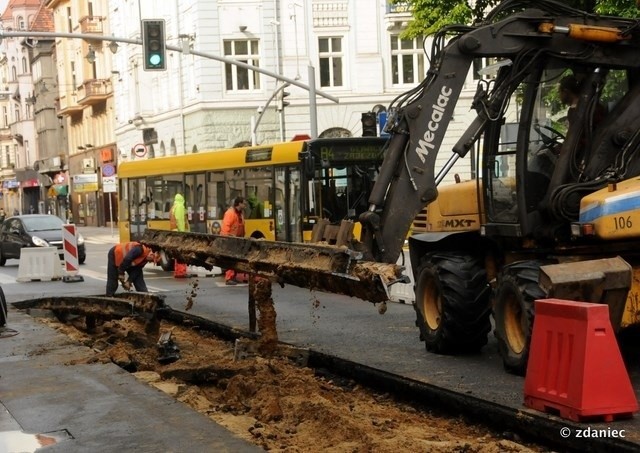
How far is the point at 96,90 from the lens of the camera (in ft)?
234

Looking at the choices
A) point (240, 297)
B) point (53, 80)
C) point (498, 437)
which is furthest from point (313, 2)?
point (53, 80)

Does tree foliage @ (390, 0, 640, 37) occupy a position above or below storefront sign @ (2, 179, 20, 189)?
above

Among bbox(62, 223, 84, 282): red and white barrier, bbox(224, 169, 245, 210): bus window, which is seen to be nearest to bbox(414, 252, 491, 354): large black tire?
bbox(224, 169, 245, 210): bus window

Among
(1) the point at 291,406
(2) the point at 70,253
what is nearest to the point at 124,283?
(2) the point at 70,253

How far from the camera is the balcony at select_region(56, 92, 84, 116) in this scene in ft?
259

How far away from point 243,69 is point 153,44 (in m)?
22.0

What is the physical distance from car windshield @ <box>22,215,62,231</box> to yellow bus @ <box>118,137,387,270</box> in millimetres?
4410

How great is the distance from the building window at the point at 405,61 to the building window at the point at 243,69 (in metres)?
5.98

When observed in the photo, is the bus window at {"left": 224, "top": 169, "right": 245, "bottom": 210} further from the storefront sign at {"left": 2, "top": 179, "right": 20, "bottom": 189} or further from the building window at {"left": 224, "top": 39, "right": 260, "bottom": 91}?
the storefront sign at {"left": 2, "top": 179, "right": 20, "bottom": 189}

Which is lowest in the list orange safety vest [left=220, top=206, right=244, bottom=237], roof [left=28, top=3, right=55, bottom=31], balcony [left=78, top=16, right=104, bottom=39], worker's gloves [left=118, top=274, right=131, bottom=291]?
worker's gloves [left=118, top=274, right=131, bottom=291]

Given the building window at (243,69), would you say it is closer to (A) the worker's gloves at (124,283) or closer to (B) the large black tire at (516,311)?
(A) the worker's gloves at (124,283)

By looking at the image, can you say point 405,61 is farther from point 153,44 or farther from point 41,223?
point 153,44

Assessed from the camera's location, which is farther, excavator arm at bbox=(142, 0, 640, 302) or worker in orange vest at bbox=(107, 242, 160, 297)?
worker in orange vest at bbox=(107, 242, 160, 297)

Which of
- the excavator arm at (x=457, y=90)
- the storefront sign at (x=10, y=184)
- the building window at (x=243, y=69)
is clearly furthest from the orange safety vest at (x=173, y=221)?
the storefront sign at (x=10, y=184)
